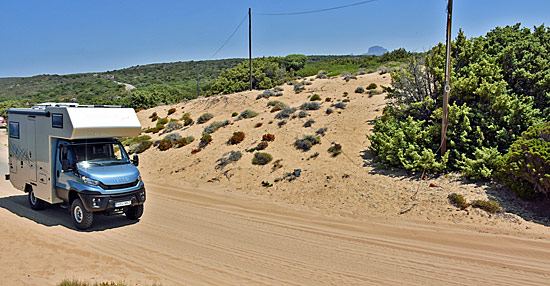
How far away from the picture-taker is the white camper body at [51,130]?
10.5m

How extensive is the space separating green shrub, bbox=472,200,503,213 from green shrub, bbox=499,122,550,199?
2.80 feet

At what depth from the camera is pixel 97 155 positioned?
11.1 metres

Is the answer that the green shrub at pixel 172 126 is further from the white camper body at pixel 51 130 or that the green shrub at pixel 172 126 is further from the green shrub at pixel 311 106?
the white camper body at pixel 51 130

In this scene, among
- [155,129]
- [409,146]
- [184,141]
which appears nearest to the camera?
[409,146]

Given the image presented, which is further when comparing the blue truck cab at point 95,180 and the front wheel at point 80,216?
the front wheel at point 80,216

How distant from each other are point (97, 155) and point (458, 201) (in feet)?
35.1

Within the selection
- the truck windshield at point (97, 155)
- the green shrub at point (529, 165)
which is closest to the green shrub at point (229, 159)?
the truck windshield at point (97, 155)

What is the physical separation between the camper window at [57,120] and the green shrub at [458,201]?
Answer: 1153 centimetres

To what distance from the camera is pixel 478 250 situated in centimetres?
906

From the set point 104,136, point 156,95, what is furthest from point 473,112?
point 156,95

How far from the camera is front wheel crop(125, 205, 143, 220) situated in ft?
36.9

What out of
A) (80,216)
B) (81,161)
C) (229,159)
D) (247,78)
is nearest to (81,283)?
(80,216)

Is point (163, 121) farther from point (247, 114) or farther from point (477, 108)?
point (477, 108)

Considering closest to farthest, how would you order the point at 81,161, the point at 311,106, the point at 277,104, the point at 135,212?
the point at 81,161
the point at 135,212
the point at 311,106
the point at 277,104
